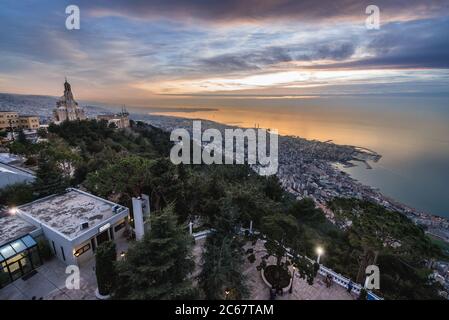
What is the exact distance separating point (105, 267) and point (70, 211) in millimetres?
5545

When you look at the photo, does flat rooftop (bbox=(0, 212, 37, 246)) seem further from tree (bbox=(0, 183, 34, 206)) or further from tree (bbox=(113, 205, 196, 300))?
tree (bbox=(113, 205, 196, 300))

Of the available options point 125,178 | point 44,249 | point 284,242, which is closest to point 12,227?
→ point 44,249

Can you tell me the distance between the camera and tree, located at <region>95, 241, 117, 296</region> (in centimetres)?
773

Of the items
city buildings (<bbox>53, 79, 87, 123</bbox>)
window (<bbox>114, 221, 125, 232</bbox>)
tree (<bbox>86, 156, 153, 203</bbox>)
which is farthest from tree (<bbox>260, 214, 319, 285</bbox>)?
city buildings (<bbox>53, 79, 87, 123</bbox>)

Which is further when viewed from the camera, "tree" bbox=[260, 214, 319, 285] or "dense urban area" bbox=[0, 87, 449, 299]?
"tree" bbox=[260, 214, 319, 285]

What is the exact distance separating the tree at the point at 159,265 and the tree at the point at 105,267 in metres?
1.57

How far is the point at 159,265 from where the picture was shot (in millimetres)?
6238

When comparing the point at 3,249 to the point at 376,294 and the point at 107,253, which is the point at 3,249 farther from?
the point at 376,294

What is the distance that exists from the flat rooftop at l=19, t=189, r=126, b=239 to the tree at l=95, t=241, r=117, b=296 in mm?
2581

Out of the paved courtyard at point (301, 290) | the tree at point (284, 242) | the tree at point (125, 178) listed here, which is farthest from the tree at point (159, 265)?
the tree at point (125, 178)

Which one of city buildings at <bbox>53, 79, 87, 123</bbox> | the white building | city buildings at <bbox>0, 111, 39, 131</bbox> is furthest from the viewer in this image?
city buildings at <bbox>53, 79, 87, 123</bbox>

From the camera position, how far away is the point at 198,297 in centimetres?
623

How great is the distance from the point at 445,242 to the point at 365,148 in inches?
1094

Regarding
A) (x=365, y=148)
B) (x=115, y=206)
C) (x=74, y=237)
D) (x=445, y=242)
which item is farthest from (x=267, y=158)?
(x=74, y=237)
